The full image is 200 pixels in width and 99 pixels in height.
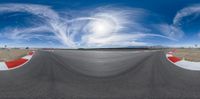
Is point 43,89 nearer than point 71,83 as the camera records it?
Yes

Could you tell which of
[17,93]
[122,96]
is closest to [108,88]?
[122,96]

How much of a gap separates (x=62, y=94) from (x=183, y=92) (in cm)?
296

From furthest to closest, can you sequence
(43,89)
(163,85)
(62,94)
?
(163,85), (43,89), (62,94)

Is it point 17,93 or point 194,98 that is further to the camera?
point 17,93

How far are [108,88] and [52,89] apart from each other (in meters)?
1.49

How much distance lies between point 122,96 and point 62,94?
55.4 inches

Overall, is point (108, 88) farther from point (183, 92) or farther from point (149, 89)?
point (183, 92)

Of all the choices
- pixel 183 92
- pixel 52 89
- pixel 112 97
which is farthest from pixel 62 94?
pixel 183 92

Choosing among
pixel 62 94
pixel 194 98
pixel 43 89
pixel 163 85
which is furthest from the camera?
pixel 163 85

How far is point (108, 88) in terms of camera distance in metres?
6.70

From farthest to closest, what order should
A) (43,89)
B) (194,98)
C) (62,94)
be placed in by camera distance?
(43,89) → (62,94) → (194,98)

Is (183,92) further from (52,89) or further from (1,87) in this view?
(1,87)

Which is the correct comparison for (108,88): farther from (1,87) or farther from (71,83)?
(1,87)

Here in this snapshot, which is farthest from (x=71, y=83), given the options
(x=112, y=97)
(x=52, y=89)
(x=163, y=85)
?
(x=163, y=85)
